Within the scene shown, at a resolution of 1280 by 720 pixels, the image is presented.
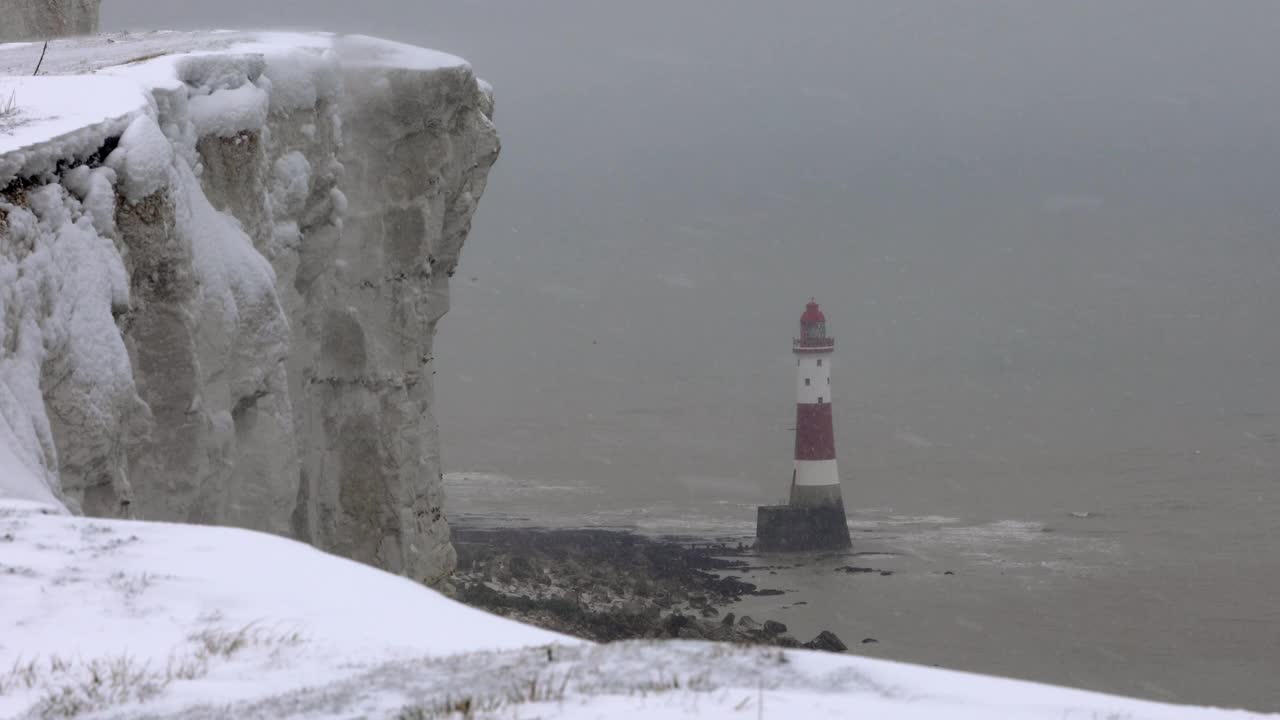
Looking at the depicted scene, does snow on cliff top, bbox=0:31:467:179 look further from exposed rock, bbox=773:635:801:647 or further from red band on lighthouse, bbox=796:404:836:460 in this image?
red band on lighthouse, bbox=796:404:836:460

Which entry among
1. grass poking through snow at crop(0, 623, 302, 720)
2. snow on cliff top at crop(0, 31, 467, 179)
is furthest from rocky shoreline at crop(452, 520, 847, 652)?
grass poking through snow at crop(0, 623, 302, 720)

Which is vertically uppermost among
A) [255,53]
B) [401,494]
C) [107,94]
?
[255,53]

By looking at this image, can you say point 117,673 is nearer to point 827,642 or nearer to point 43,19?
point 43,19

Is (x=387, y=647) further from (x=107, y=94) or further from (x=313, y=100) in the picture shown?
(x=313, y=100)

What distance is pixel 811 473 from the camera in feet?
178

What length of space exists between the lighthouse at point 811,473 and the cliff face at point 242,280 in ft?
103

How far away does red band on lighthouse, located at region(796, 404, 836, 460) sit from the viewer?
54.1m

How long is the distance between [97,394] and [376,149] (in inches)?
423

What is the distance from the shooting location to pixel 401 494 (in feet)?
71.6

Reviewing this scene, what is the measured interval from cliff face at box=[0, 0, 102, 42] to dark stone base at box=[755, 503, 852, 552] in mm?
31303

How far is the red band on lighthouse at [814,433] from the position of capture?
54.1 metres

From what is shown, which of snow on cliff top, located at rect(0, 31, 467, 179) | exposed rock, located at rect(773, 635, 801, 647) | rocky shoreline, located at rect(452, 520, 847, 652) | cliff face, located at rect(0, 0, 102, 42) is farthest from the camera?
exposed rock, located at rect(773, 635, 801, 647)

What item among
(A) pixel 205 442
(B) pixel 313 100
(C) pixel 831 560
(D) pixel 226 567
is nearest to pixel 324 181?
(B) pixel 313 100

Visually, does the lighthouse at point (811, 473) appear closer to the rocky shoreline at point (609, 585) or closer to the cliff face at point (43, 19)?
the rocky shoreline at point (609, 585)
